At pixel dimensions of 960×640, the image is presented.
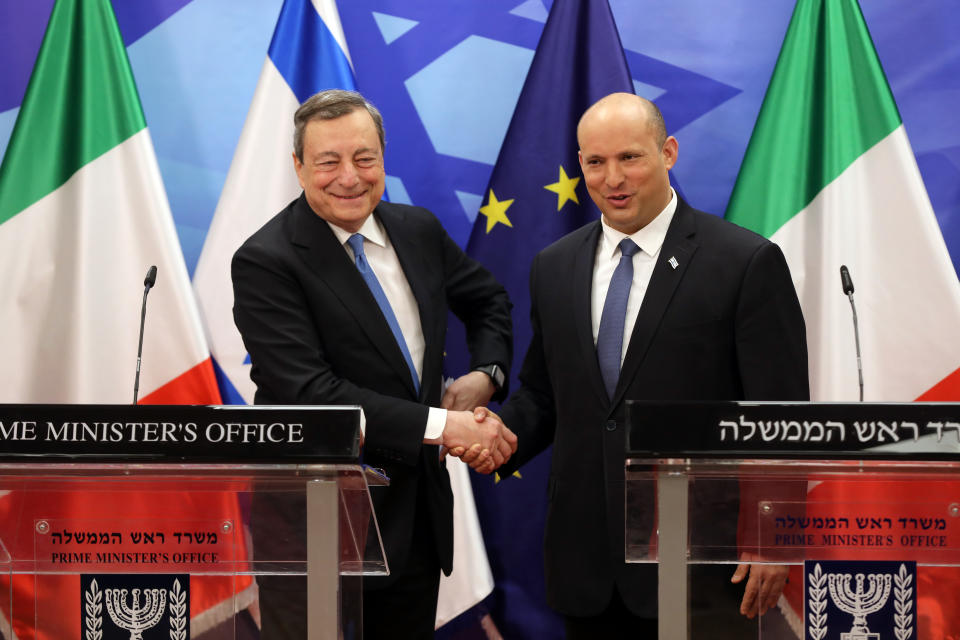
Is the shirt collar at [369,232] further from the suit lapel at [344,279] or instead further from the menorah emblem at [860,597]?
the menorah emblem at [860,597]

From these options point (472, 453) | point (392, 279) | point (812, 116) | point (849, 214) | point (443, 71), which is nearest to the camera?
point (472, 453)

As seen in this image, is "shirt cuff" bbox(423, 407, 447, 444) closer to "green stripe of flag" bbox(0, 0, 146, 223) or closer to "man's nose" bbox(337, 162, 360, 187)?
"man's nose" bbox(337, 162, 360, 187)

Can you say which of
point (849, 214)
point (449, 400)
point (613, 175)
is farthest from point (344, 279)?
point (849, 214)

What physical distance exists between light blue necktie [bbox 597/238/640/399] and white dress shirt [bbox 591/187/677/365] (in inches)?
0.6

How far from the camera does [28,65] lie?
4.03m

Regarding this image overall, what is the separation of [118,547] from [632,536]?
851mm

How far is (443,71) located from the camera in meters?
4.02

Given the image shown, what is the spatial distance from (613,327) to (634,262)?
0.20 meters

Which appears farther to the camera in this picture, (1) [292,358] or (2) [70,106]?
(2) [70,106]

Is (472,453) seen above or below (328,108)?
below

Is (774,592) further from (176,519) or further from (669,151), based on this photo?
(669,151)

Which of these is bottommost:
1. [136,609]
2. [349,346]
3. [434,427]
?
[136,609]

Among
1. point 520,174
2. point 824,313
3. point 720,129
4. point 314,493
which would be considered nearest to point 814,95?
point 720,129

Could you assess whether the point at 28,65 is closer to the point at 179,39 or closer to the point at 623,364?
the point at 179,39
